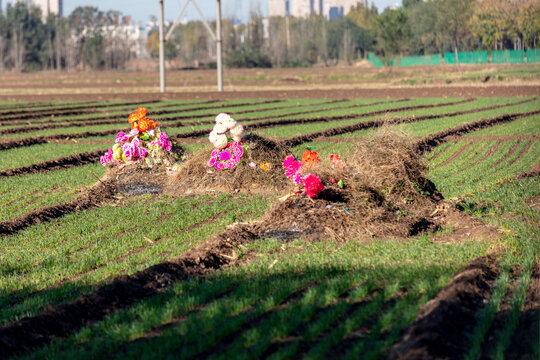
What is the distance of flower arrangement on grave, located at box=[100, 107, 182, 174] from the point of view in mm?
15630

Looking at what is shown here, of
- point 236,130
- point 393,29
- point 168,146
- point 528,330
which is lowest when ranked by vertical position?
point 528,330

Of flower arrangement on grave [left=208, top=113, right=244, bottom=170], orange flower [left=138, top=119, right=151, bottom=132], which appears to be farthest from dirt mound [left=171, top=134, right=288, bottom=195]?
orange flower [left=138, top=119, right=151, bottom=132]

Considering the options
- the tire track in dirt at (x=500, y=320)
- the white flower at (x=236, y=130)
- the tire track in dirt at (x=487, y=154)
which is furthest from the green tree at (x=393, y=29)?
the tire track in dirt at (x=500, y=320)

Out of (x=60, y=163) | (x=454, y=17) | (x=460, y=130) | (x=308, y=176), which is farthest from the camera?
(x=454, y=17)

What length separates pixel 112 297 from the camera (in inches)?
292

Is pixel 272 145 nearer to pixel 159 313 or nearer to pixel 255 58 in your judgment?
pixel 159 313

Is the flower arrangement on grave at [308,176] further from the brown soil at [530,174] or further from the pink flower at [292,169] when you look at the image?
the brown soil at [530,174]

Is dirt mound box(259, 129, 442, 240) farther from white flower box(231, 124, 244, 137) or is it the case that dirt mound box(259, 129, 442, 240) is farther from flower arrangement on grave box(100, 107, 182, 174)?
flower arrangement on grave box(100, 107, 182, 174)

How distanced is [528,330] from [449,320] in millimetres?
730

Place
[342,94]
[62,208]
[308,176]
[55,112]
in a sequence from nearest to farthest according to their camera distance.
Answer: [308,176] < [62,208] < [55,112] < [342,94]

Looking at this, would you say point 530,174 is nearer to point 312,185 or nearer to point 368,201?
point 368,201

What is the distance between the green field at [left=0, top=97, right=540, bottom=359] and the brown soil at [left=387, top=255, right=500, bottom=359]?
7 cm

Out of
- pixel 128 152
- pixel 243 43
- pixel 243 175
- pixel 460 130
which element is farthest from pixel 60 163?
pixel 243 43

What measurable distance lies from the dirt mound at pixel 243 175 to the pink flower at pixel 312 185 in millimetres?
3413
